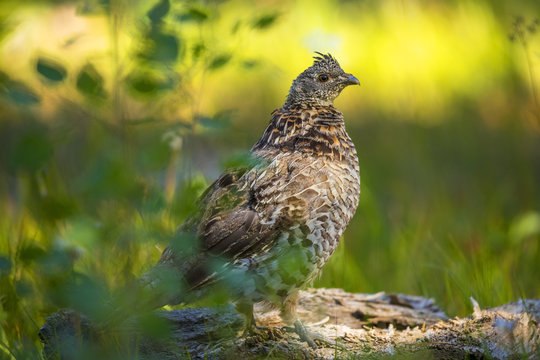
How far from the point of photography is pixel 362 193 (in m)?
5.29

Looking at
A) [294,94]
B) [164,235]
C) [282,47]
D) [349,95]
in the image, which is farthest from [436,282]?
[282,47]

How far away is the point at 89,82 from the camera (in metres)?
2.34

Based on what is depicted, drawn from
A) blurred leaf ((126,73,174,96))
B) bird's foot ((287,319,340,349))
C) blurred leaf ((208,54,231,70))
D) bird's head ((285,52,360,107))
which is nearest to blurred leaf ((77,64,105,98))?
blurred leaf ((126,73,174,96))

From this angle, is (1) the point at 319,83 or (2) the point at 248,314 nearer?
(2) the point at 248,314

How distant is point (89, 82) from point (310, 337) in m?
2.00

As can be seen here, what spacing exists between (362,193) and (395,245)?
0.50 meters

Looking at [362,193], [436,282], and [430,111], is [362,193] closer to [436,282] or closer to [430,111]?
[436,282]

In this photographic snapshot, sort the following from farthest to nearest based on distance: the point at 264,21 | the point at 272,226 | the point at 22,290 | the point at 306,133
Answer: the point at 306,133 < the point at 272,226 < the point at 264,21 < the point at 22,290

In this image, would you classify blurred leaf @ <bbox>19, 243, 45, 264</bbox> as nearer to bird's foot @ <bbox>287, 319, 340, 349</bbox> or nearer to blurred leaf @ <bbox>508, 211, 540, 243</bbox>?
bird's foot @ <bbox>287, 319, 340, 349</bbox>

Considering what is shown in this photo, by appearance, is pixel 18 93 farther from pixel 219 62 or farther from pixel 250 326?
pixel 250 326

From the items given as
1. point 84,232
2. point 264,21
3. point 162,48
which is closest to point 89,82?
point 162,48

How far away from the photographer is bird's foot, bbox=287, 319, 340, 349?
3594 mm

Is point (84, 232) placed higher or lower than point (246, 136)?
lower

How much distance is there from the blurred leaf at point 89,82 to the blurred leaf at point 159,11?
0.30 m
